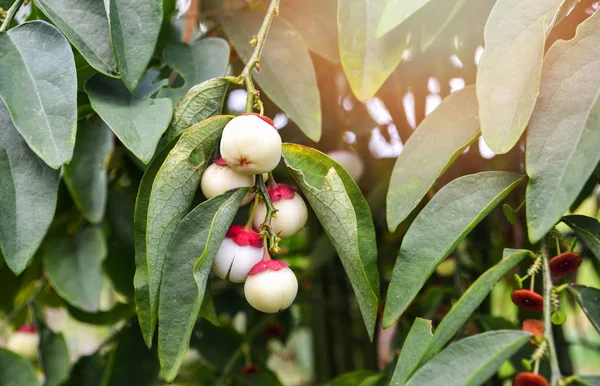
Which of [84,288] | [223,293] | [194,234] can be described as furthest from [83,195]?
[223,293]

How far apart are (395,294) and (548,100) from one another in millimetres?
170

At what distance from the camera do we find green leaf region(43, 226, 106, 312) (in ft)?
2.32

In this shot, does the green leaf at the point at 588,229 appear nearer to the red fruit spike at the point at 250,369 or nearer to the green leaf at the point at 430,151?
the green leaf at the point at 430,151

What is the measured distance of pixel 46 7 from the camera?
504 mm

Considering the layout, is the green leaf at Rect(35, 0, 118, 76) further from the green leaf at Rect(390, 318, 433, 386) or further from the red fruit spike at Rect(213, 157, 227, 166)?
the green leaf at Rect(390, 318, 433, 386)

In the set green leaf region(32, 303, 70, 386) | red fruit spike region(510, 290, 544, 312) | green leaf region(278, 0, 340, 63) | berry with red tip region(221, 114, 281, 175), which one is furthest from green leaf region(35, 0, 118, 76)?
green leaf region(32, 303, 70, 386)

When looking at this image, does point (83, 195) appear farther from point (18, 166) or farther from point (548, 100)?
point (548, 100)

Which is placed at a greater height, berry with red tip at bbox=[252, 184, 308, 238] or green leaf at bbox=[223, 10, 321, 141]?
green leaf at bbox=[223, 10, 321, 141]

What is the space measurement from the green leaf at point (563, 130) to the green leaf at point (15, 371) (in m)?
0.53

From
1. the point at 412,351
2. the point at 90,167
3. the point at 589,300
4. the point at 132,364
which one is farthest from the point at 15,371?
the point at 589,300

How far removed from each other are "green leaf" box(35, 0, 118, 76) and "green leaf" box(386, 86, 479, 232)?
237 millimetres

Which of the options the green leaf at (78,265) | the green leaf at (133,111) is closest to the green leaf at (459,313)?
the green leaf at (133,111)

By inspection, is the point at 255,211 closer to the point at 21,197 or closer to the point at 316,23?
the point at 21,197

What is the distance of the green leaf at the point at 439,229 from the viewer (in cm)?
42
